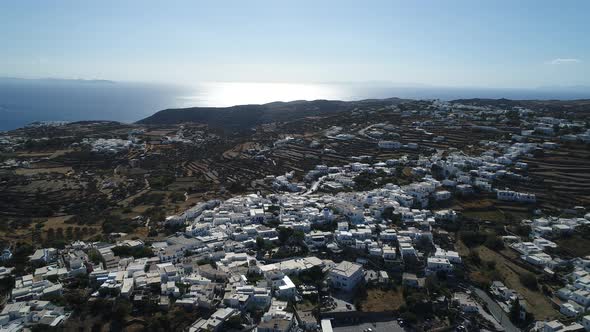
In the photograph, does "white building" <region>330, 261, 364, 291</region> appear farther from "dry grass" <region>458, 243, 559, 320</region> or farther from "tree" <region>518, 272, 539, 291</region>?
"tree" <region>518, 272, 539, 291</region>

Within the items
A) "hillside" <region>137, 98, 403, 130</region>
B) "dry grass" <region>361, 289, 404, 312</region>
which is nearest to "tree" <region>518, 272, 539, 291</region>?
"dry grass" <region>361, 289, 404, 312</region>

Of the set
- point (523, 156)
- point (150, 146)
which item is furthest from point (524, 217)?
point (150, 146)

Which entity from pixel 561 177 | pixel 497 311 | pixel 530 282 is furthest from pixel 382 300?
pixel 561 177

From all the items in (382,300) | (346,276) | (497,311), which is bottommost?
(497,311)

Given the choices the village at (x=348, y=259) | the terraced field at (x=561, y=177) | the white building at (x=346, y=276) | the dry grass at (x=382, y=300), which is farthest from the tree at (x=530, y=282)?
the terraced field at (x=561, y=177)

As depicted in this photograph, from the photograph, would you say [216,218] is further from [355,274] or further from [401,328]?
[401,328]

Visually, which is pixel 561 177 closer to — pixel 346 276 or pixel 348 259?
pixel 348 259
